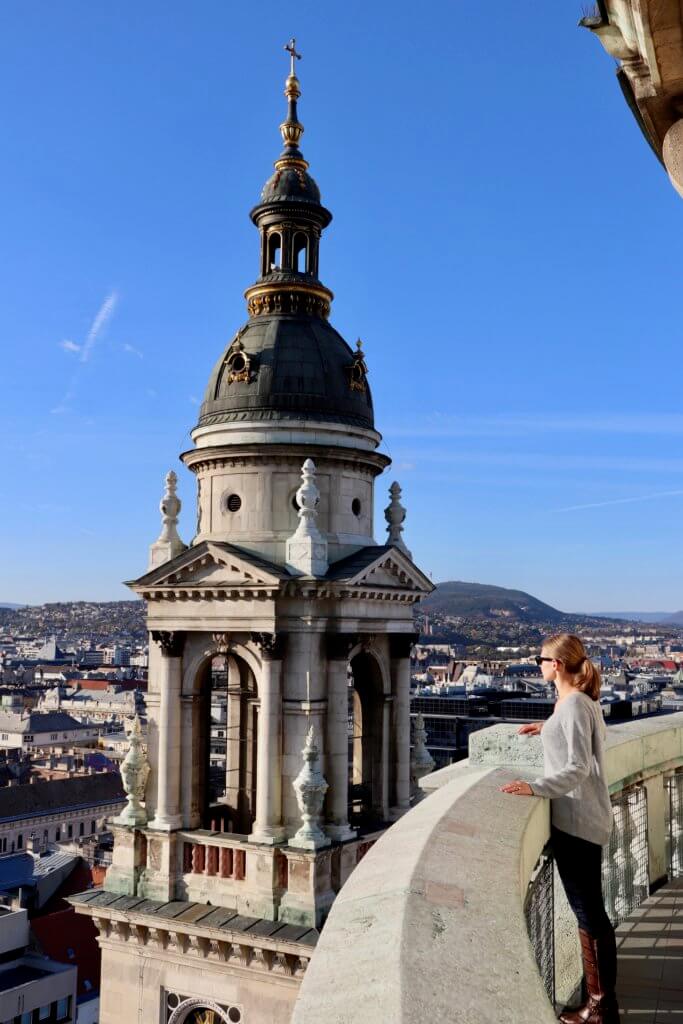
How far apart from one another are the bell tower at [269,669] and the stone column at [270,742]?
4 centimetres

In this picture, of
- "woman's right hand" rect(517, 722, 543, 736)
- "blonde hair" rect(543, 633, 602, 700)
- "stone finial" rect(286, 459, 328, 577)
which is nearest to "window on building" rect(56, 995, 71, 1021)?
"stone finial" rect(286, 459, 328, 577)

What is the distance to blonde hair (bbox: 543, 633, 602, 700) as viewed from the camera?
20.5ft

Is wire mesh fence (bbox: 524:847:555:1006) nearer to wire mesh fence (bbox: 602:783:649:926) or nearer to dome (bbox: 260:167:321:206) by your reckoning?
wire mesh fence (bbox: 602:783:649:926)

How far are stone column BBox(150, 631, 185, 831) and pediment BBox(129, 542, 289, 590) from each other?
3.72 feet

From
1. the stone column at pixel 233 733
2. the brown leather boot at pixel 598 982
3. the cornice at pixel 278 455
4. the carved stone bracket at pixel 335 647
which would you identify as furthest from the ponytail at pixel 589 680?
the stone column at pixel 233 733

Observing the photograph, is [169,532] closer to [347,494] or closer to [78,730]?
[347,494]

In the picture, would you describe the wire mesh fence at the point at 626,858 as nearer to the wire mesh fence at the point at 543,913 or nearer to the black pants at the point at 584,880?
the wire mesh fence at the point at 543,913

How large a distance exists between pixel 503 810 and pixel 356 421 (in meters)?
17.2

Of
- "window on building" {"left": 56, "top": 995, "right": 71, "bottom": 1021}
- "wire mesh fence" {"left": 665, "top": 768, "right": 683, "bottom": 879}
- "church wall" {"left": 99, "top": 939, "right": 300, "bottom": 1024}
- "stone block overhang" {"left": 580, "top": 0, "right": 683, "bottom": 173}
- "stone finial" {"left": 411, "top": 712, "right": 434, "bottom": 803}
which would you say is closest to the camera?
"stone block overhang" {"left": 580, "top": 0, "right": 683, "bottom": 173}

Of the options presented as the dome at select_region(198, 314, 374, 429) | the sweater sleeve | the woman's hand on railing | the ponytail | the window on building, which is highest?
the dome at select_region(198, 314, 374, 429)

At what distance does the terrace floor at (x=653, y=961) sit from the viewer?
22.2 feet

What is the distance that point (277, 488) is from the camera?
72.2 feet

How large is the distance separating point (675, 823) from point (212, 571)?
12.5m

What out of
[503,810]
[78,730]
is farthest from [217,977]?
[78,730]
